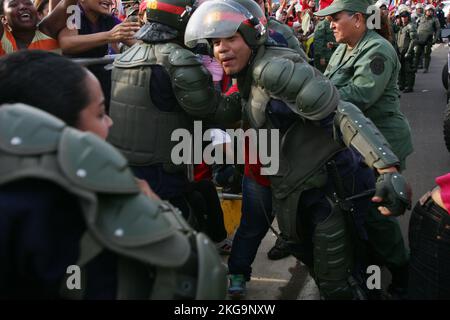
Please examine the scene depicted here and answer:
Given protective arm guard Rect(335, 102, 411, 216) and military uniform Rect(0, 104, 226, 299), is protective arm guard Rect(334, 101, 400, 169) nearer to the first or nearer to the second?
protective arm guard Rect(335, 102, 411, 216)

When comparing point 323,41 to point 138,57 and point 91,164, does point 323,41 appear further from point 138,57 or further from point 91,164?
point 91,164

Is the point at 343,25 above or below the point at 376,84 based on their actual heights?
above

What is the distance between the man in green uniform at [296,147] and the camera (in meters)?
2.63

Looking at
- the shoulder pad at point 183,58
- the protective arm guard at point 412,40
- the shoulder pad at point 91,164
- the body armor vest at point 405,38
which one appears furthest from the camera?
the body armor vest at point 405,38

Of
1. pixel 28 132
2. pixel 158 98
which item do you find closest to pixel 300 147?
pixel 158 98

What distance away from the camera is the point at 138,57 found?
9.39 feet

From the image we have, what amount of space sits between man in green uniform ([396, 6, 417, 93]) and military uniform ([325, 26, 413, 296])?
28.0 feet

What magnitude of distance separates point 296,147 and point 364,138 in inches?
17.7

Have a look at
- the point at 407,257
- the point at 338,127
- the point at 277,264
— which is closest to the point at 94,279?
the point at 338,127

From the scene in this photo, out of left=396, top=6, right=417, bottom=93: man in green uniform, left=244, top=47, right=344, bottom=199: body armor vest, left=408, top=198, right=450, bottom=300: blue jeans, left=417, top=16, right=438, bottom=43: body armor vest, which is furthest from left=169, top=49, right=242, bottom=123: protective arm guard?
left=417, top=16, right=438, bottom=43: body armor vest

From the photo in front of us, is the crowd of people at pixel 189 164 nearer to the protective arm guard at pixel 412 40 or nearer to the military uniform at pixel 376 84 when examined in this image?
the military uniform at pixel 376 84

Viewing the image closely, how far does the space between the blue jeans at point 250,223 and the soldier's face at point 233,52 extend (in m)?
0.63

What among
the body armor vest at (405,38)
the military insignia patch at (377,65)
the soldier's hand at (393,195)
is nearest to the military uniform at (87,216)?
the soldier's hand at (393,195)

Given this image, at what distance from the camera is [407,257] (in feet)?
10.2
